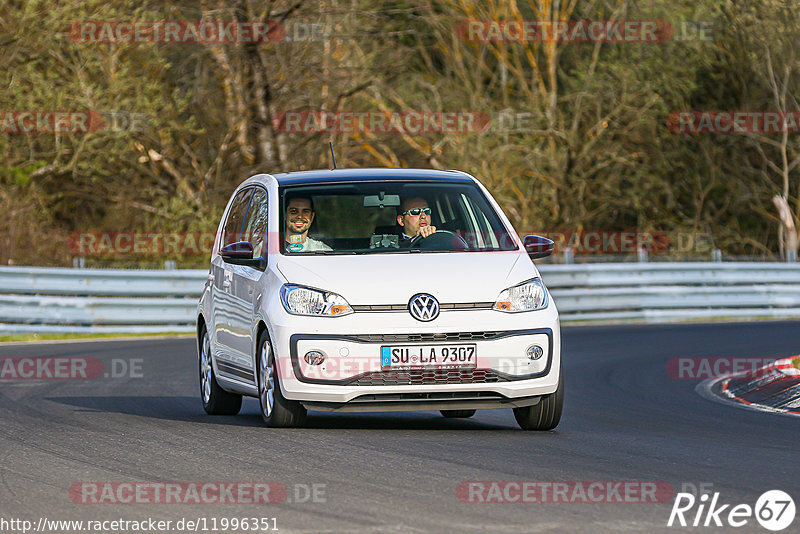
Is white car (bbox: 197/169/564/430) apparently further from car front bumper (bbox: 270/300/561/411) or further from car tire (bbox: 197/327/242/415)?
car tire (bbox: 197/327/242/415)

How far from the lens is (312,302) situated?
952 centimetres

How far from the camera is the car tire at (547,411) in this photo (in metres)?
9.80

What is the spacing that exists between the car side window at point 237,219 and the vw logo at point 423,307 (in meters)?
2.46

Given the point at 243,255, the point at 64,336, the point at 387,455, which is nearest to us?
the point at 387,455

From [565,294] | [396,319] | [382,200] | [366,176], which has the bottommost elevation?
[565,294]

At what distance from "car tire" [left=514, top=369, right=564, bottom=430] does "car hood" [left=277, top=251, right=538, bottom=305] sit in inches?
30.1

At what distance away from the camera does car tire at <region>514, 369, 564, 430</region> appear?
9797mm

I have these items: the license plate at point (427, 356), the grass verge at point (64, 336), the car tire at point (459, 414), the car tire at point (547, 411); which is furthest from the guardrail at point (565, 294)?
the license plate at point (427, 356)

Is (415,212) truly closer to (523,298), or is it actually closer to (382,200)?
(382,200)

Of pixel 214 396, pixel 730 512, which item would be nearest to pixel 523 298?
pixel 214 396

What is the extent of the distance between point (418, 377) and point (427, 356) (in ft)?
0.47

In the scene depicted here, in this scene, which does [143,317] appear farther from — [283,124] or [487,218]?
[487,218]

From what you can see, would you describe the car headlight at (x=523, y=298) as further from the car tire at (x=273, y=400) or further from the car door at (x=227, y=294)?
the car door at (x=227, y=294)

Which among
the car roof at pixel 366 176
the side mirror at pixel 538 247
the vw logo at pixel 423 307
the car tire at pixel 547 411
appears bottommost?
the car tire at pixel 547 411
